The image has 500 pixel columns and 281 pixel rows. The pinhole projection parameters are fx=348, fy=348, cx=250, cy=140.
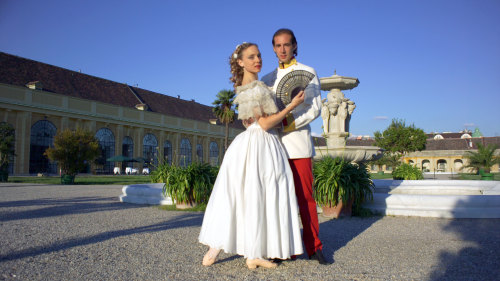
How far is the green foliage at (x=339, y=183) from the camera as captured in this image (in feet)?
19.2

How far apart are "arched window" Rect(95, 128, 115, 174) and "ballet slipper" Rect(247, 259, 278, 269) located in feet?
137

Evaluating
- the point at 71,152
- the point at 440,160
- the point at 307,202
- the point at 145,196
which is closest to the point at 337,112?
the point at 145,196

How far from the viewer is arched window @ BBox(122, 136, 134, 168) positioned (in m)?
45.2

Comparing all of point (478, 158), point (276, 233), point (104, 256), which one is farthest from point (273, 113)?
point (478, 158)

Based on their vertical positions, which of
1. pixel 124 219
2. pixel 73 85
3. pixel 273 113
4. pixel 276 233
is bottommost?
pixel 124 219

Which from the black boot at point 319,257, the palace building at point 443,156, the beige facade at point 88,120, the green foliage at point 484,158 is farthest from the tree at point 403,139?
the black boot at point 319,257

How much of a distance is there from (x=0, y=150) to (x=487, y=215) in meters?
24.9

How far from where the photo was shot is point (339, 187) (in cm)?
580

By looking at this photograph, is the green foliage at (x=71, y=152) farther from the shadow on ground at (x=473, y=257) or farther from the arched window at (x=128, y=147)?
the arched window at (x=128, y=147)

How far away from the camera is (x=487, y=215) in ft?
18.5

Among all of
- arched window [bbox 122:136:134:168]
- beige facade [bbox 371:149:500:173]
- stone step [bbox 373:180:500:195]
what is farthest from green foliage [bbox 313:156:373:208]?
beige facade [bbox 371:149:500:173]

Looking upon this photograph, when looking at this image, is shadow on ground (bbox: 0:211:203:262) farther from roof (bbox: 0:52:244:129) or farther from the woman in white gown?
roof (bbox: 0:52:244:129)

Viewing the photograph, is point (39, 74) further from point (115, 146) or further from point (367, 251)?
point (367, 251)

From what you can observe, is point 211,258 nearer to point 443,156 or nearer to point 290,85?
point 290,85
